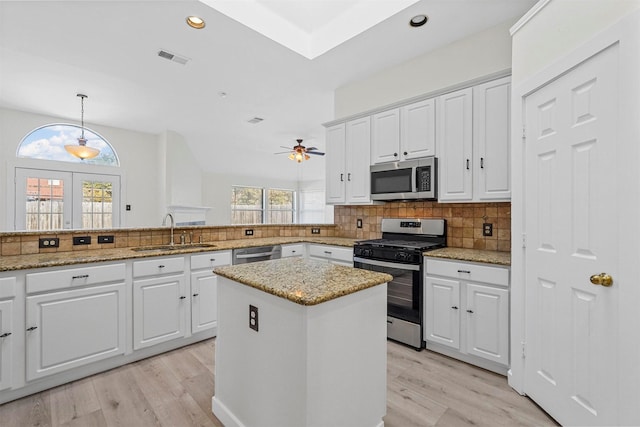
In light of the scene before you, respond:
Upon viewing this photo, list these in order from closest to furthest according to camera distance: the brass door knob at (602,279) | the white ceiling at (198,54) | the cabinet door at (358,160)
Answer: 1. the brass door knob at (602,279)
2. the white ceiling at (198,54)
3. the cabinet door at (358,160)

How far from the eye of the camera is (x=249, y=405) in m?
1.55

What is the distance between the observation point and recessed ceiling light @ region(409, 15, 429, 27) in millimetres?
2492

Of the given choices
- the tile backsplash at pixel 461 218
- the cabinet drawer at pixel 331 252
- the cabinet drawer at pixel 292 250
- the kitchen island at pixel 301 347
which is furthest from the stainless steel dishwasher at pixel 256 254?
the kitchen island at pixel 301 347

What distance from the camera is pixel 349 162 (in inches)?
145

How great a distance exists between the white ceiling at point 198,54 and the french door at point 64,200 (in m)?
1.12

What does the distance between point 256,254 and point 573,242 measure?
269 cm

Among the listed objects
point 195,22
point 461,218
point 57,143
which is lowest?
point 461,218

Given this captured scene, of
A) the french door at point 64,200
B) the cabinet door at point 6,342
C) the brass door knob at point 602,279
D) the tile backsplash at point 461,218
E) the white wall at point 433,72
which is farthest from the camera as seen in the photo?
the french door at point 64,200

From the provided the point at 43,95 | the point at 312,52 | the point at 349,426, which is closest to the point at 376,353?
the point at 349,426

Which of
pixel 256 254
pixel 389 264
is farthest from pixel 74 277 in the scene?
pixel 389 264

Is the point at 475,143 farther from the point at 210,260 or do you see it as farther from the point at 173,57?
the point at 173,57

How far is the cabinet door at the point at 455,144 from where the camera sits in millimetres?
2691

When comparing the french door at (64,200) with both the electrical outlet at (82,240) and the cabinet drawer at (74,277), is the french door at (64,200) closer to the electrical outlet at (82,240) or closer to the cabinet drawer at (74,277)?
the electrical outlet at (82,240)

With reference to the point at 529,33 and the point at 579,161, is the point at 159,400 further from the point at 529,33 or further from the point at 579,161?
the point at 529,33
